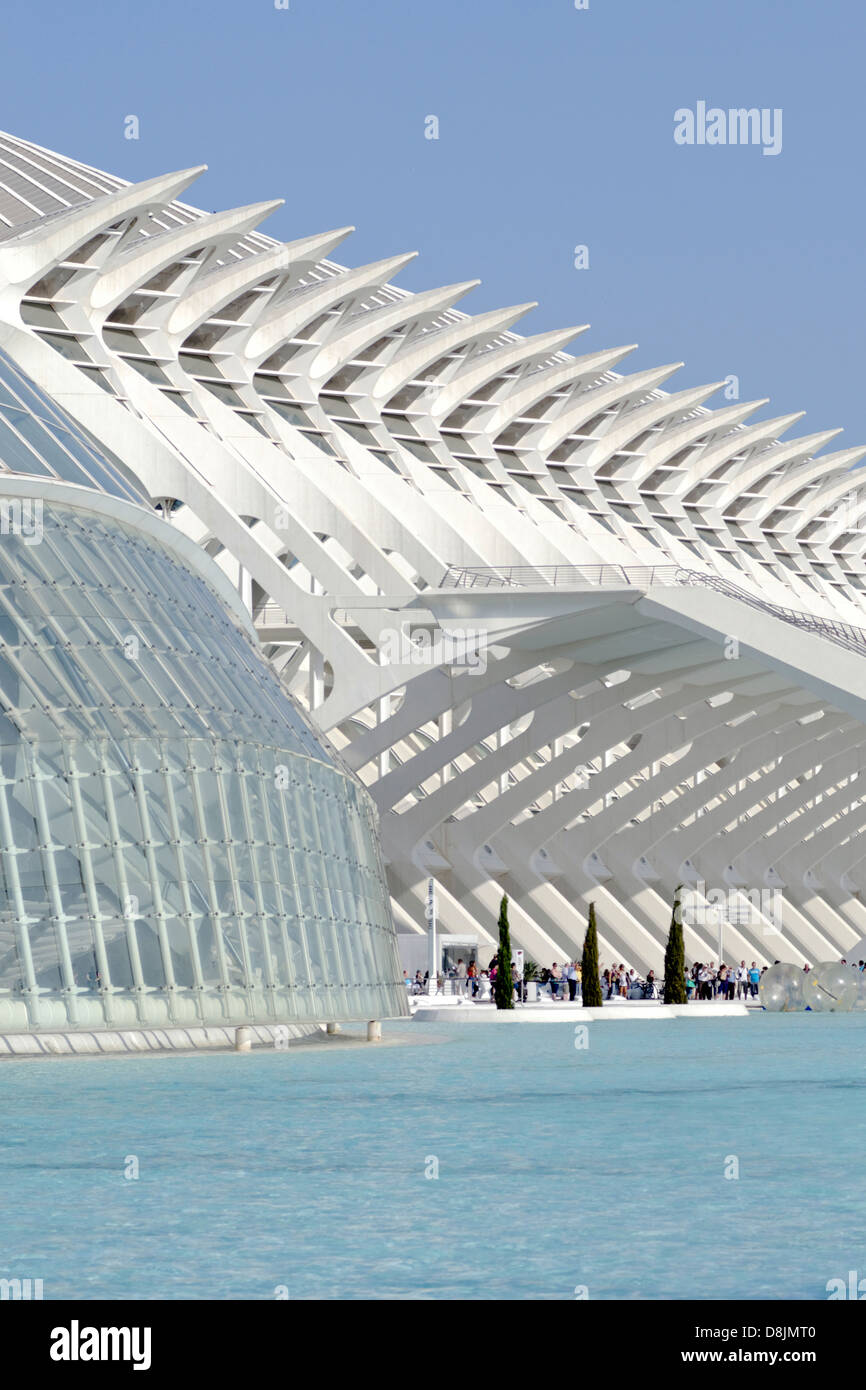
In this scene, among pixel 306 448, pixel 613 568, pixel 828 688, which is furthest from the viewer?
pixel 306 448

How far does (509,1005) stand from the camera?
119 ft

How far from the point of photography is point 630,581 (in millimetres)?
41969

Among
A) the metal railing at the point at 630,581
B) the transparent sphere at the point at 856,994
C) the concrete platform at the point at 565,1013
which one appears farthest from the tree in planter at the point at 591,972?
the metal railing at the point at 630,581

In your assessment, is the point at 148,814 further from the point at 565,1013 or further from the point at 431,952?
the point at 431,952

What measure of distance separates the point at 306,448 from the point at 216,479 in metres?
4.82

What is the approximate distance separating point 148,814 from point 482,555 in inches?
825

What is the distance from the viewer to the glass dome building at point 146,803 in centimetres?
2308

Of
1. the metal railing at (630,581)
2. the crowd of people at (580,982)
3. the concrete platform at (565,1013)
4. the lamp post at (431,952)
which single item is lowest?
the concrete platform at (565,1013)

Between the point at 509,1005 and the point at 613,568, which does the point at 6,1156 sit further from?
the point at 613,568

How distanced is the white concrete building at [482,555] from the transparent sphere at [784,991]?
6.45 meters

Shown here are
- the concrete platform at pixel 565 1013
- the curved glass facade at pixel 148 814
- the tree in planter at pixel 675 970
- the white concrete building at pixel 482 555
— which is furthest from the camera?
the tree in planter at pixel 675 970

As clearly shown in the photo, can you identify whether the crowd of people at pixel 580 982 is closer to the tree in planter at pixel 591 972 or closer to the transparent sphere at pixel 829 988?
the transparent sphere at pixel 829 988

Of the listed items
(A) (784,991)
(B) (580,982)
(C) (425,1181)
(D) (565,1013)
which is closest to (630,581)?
(A) (784,991)
